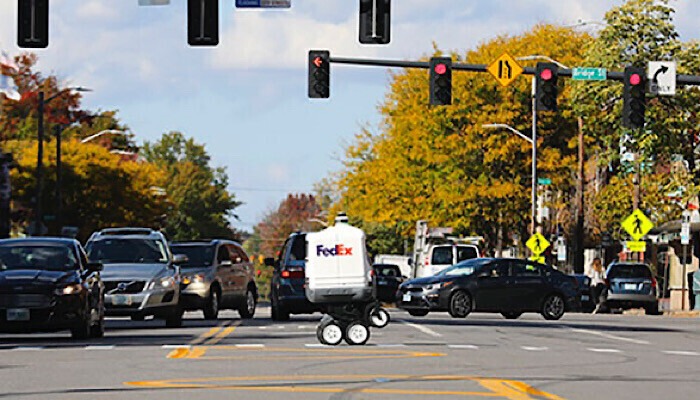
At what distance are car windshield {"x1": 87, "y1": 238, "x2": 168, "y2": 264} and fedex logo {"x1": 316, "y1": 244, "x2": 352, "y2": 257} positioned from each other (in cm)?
988

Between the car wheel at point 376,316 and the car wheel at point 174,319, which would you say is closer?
the car wheel at point 376,316

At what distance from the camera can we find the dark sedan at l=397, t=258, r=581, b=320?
3666 cm

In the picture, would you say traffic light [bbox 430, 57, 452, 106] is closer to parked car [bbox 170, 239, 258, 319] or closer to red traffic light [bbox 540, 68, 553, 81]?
red traffic light [bbox 540, 68, 553, 81]

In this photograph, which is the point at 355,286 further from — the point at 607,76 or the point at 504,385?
the point at 607,76

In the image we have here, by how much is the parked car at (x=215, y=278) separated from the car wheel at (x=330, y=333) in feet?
39.2

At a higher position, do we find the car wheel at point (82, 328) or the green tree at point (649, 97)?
the green tree at point (649, 97)

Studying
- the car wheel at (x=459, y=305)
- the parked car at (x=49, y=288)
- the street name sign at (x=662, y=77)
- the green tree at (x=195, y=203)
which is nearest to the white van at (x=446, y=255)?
the car wheel at (x=459, y=305)

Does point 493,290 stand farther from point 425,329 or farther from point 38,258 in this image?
point 38,258

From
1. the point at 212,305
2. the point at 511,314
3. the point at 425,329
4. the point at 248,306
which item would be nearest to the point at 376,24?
the point at 425,329

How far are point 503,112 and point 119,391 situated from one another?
54.1 m

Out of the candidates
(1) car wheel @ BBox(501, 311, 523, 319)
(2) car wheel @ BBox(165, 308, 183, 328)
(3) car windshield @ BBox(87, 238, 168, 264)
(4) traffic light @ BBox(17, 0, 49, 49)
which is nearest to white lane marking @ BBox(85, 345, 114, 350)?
(2) car wheel @ BBox(165, 308, 183, 328)

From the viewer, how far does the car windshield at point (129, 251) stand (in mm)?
29547

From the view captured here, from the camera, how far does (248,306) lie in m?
36.2

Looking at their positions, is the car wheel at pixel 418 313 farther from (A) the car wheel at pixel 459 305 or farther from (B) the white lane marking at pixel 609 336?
(B) the white lane marking at pixel 609 336
